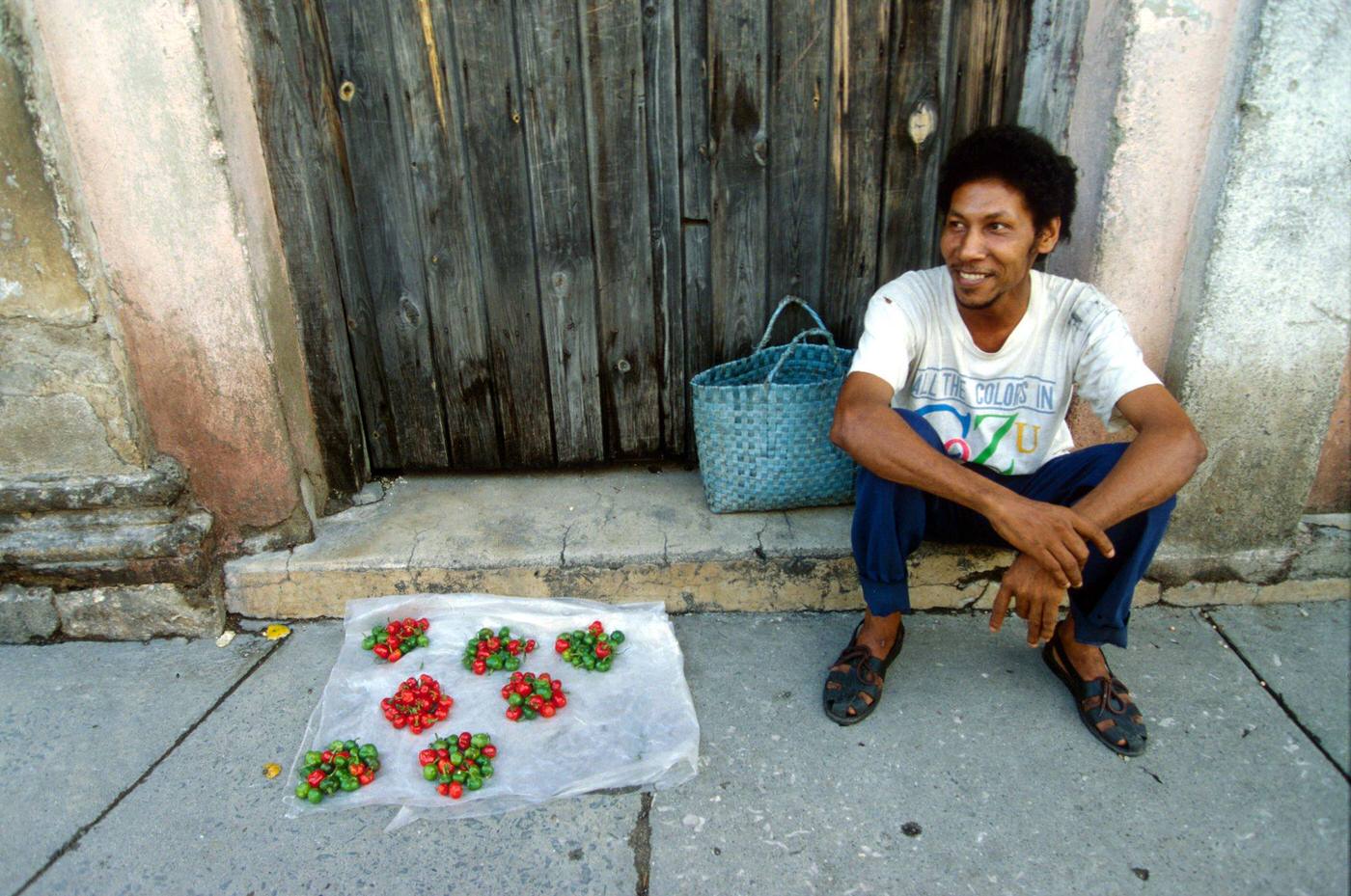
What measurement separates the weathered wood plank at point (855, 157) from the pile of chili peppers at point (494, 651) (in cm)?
139

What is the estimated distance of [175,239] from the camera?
2.20m

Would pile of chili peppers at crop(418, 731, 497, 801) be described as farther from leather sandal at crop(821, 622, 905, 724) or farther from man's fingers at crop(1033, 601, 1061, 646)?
man's fingers at crop(1033, 601, 1061, 646)

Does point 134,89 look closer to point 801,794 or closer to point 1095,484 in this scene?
point 801,794

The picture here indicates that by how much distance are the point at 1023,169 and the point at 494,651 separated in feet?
5.87

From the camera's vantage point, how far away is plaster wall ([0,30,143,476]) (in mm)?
2051

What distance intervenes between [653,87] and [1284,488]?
6.99 ft

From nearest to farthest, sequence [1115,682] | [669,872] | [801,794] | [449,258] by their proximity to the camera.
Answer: [669,872] → [801,794] → [1115,682] → [449,258]

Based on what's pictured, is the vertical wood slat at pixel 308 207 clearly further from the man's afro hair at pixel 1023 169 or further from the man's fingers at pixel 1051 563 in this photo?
the man's fingers at pixel 1051 563

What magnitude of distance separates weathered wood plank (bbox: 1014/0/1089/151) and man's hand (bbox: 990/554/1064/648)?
122 centimetres

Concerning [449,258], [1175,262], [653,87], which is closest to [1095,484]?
[1175,262]

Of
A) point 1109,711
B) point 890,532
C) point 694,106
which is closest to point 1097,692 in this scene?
point 1109,711

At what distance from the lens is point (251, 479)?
2443 millimetres

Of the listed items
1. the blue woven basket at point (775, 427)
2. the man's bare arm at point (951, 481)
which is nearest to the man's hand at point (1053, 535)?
the man's bare arm at point (951, 481)

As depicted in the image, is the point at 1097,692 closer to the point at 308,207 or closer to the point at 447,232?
the point at 447,232
